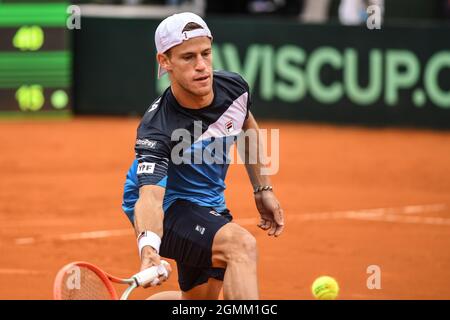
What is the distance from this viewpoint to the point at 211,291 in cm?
695

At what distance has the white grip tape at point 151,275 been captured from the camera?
18.2 ft

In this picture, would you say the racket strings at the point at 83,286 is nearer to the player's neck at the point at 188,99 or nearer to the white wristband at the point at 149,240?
the white wristband at the point at 149,240

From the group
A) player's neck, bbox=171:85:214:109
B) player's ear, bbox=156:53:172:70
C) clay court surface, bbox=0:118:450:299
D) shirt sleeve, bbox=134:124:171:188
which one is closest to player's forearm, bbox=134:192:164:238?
shirt sleeve, bbox=134:124:171:188

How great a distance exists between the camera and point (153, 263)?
5738 mm

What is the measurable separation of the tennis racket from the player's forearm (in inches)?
11.7

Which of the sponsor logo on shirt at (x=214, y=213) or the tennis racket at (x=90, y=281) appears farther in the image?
the sponsor logo on shirt at (x=214, y=213)

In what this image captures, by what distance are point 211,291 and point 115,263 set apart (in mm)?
2874

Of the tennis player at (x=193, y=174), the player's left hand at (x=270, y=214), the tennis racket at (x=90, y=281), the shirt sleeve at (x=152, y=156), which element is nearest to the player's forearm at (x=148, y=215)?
the tennis player at (x=193, y=174)

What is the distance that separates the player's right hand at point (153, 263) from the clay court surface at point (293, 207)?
284cm

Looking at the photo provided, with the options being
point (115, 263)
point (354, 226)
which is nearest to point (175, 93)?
point (115, 263)

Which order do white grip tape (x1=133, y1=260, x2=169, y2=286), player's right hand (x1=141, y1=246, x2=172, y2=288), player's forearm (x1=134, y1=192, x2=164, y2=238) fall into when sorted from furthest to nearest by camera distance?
player's forearm (x1=134, y1=192, x2=164, y2=238) < player's right hand (x1=141, y1=246, x2=172, y2=288) < white grip tape (x1=133, y1=260, x2=169, y2=286)

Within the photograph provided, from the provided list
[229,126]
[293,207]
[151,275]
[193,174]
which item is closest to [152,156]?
[193,174]

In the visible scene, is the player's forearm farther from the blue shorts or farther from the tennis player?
the blue shorts

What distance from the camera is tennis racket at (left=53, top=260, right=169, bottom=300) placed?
5426mm
